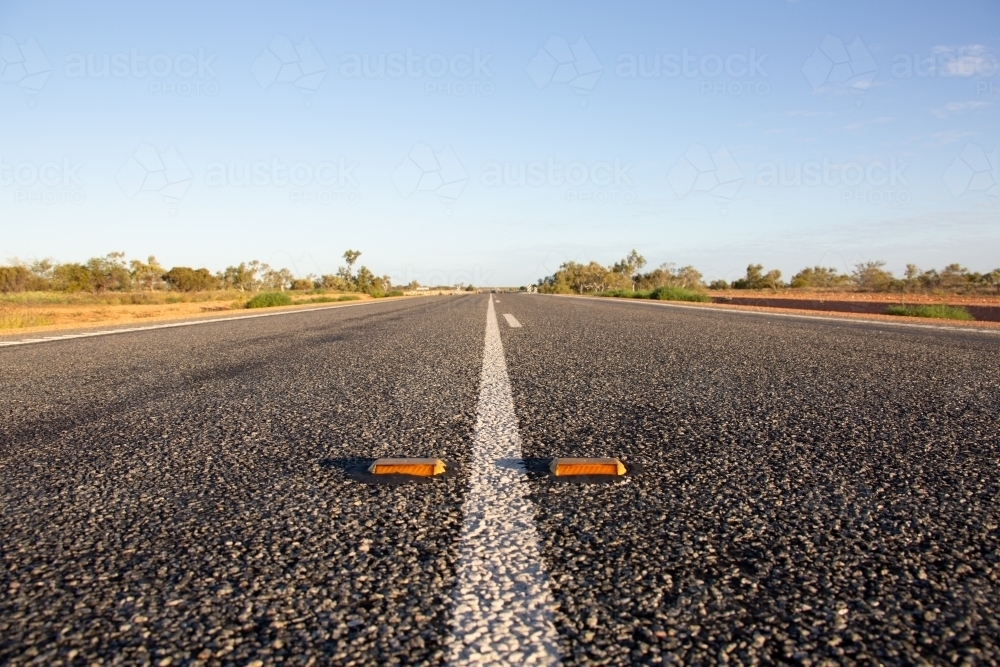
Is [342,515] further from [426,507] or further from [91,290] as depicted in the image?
[91,290]

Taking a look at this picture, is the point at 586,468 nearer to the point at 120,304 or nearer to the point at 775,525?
the point at 775,525

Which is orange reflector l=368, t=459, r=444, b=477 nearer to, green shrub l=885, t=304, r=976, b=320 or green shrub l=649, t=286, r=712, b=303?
green shrub l=885, t=304, r=976, b=320

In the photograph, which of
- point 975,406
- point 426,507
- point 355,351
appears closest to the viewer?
point 426,507

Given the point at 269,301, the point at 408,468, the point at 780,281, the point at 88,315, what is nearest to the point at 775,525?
the point at 408,468

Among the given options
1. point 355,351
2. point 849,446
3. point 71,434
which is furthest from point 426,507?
point 355,351

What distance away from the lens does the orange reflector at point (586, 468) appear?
5.58 feet

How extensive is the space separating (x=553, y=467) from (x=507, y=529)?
0.41 m

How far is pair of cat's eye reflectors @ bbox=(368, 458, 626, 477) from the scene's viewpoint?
5.59 ft

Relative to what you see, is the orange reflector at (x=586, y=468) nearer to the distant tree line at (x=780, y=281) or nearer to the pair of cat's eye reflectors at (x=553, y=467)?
the pair of cat's eye reflectors at (x=553, y=467)

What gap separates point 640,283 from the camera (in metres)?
102

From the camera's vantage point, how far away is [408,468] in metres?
1.74

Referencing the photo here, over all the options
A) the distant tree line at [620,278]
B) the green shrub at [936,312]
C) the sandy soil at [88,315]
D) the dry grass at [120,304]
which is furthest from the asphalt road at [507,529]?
the distant tree line at [620,278]

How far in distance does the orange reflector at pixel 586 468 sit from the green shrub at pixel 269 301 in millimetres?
26402

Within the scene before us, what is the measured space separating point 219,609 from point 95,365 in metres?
4.32
